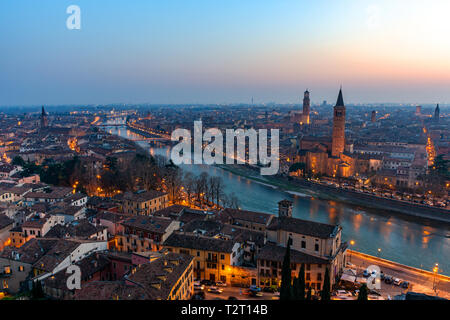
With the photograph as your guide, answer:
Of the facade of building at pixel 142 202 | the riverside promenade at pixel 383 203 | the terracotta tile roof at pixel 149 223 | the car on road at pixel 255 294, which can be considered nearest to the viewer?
the car on road at pixel 255 294

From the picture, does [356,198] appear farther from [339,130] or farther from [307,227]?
[307,227]

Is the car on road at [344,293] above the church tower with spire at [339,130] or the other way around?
the other way around

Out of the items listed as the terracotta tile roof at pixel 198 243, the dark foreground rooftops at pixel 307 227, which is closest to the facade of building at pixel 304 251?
the dark foreground rooftops at pixel 307 227

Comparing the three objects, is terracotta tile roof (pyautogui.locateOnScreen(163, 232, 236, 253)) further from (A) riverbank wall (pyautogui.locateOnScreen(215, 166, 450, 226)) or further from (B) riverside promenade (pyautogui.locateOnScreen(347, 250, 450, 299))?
(A) riverbank wall (pyautogui.locateOnScreen(215, 166, 450, 226))

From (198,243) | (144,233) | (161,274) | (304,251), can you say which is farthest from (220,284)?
(144,233)

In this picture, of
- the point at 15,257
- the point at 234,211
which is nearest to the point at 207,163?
the point at 234,211

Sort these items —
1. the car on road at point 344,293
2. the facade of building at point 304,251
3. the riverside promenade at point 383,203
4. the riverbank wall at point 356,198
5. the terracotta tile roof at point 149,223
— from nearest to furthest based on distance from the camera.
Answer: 1. the car on road at point 344,293
2. the facade of building at point 304,251
3. the terracotta tile roof at point 149,223
4. the riverside promenade at point 383,203
5. the riverbank wall at point 356,198

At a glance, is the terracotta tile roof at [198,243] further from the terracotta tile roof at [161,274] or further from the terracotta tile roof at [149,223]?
the terracotta tile roof at [161,274]

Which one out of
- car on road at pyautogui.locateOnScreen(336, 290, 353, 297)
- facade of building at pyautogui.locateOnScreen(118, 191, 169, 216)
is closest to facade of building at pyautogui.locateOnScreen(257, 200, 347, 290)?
car on road at pyautogui.locateOnScreen(336, 290, 353, 297)
